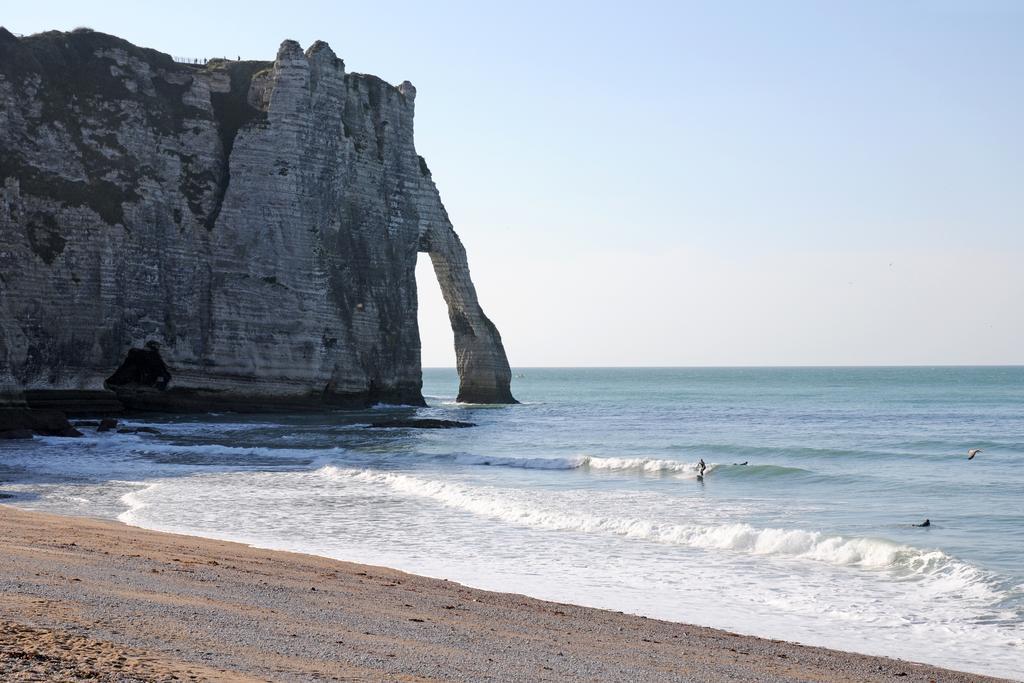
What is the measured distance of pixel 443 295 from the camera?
63062mm

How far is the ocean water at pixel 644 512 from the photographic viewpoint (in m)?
12.1

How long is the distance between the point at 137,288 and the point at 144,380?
427 cm

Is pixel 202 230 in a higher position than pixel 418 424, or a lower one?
higher

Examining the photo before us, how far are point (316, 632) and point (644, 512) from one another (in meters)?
12.2

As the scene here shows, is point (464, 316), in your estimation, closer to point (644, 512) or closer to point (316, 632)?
point (644, 512)

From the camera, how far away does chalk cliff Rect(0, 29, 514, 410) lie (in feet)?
147

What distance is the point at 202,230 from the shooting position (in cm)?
5034

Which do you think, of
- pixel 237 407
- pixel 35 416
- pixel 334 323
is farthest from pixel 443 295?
pixel 35 416

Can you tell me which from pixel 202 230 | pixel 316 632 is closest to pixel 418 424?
pixel 202 230

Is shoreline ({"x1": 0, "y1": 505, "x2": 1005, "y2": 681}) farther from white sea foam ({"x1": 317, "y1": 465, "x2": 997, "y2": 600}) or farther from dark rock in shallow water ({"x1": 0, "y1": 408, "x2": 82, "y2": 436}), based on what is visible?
dark rock in shallow water ({"x1": 0, "y1": 408, "x2": 82, "y2": 436})

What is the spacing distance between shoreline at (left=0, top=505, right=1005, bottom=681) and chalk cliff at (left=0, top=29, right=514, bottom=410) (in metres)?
32.8

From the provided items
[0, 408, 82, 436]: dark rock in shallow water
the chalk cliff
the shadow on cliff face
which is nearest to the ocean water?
[0, 408, 82, 436]: dark rock in shallow water

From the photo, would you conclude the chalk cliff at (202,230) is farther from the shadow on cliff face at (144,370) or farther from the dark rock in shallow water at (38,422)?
the dark rock in shallow water at (38,422)

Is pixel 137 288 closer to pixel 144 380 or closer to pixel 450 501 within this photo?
pixel 144 380
